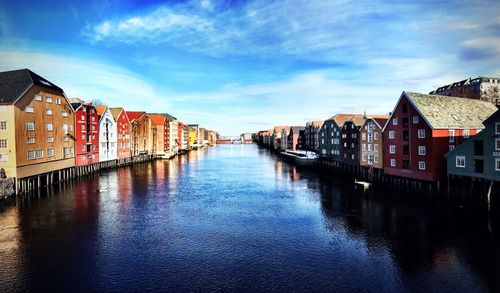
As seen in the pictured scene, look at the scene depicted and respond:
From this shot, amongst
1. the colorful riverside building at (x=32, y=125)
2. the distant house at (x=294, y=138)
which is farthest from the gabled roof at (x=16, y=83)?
the distant house at (x=294, y=138)

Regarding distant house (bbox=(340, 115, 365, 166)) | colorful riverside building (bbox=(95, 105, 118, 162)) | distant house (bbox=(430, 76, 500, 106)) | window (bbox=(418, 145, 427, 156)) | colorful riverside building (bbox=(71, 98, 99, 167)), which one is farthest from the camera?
distant house (bbox=(430, 76, 500, 106))

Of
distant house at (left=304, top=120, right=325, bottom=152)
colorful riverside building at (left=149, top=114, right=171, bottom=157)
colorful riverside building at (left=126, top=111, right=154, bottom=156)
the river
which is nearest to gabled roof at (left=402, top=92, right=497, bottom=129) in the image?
the river

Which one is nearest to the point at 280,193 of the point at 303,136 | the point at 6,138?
the point at 6,138

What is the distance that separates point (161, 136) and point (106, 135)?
4259 centimetres

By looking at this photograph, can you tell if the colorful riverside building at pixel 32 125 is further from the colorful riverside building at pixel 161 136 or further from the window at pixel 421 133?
the colorful riverside building at pixel 161 136

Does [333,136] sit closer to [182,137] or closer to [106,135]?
[106,135]

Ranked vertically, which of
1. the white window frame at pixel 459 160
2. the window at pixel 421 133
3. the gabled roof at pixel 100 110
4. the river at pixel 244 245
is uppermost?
the gabled roof at pixel 100 110

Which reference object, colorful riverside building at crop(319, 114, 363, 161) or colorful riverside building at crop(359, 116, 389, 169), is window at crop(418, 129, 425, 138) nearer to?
colorful riverside building at crop(359, 116, 389, 169)

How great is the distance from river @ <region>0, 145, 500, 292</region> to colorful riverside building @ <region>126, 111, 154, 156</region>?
52939 millimetres

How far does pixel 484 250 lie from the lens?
21.8m

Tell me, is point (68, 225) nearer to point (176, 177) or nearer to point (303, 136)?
point (176, 177)

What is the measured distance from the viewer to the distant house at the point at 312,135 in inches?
4124

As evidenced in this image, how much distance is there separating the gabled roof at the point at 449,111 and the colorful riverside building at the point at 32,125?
5499 cm

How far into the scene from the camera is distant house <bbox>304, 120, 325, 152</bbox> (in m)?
105
